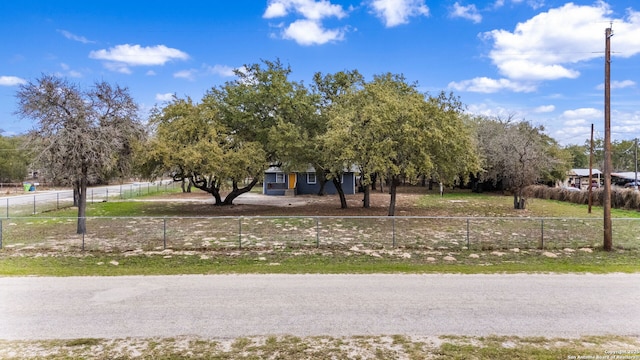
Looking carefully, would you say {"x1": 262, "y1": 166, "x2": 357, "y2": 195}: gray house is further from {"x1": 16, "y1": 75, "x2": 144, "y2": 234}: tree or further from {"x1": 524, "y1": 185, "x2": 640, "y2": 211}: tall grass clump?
{"x1": 16, "y1": 75, "x2": 144, "y2": 234}: tree

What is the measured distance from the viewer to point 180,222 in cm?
1908

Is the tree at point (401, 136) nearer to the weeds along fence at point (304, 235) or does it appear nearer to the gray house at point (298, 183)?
the weeds along fence at point (304, 235)

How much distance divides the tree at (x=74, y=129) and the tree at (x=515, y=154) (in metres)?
23.5

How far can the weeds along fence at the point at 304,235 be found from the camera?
42.9 ft

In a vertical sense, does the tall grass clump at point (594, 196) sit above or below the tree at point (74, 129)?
below

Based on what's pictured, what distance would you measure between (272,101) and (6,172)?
52662 millimetres

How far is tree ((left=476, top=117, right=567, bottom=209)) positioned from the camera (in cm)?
2656

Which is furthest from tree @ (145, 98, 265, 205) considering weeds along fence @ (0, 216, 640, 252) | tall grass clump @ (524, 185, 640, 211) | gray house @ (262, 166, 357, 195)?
tall grass clump @ (524, 185, 640, 211)

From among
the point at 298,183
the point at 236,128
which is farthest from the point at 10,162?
the point at 236,128

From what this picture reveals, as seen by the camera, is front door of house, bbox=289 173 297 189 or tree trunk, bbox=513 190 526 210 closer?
tree trunk, bbox=513 190 526 210

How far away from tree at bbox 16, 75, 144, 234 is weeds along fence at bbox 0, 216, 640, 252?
155 cm

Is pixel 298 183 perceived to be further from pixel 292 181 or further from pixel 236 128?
pixel 236 128

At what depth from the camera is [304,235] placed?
48.0 ft

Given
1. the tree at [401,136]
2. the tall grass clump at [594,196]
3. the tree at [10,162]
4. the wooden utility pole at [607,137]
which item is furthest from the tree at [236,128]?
the tree at [10,162]
